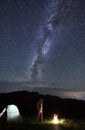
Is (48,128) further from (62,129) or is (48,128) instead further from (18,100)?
(18,100)

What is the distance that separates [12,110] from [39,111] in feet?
10.3

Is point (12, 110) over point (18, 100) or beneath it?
beneath

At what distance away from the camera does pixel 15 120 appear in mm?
25922

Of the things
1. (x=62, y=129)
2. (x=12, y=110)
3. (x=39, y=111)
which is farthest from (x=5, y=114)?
(x=62, y=129)

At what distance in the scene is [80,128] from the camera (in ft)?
78.0

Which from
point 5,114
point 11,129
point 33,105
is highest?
point 33,105

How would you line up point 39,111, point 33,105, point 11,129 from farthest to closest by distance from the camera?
point 33,105
point 39,111
point 11,129

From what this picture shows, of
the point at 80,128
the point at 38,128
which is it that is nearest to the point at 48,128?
the point at 38,128

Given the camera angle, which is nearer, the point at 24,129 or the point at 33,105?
the point at 24,129

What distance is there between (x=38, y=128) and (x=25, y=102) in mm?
40885

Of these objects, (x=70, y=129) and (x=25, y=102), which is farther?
(x=25, y=102)

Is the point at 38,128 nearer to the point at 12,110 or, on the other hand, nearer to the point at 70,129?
the point at 70,129

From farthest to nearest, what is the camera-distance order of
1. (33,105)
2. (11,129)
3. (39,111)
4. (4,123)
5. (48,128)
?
(33,105), (39,111), (4,123), (48,128), (11,129)

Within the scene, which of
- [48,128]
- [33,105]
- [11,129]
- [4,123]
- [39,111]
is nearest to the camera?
[11,129]
